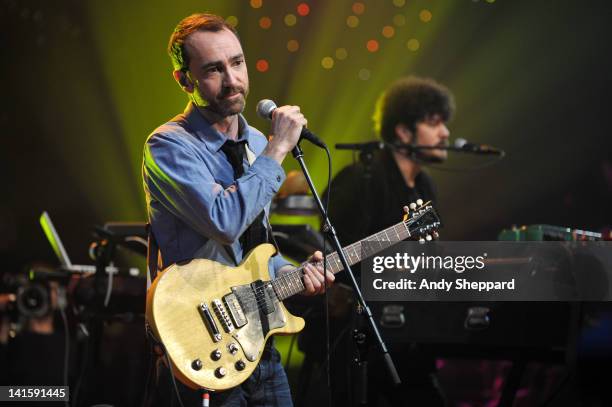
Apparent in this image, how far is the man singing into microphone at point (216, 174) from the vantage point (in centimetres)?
249

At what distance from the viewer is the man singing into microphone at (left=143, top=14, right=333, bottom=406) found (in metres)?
2.49

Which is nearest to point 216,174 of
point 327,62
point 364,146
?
point 364,146

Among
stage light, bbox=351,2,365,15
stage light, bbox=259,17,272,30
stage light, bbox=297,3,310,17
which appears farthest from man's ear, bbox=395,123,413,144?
stage light, bbox=259,17,272,30

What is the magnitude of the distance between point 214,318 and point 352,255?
0.69m

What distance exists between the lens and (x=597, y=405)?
3.86 meters

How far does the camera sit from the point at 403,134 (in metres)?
5.13

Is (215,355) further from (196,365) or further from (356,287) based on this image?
(356,287)

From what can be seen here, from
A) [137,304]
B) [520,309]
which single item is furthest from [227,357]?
[137,304]

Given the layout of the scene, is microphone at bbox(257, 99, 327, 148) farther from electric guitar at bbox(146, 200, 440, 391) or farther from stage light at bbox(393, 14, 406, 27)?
stage light at bbox(393, 14, 406, 27)

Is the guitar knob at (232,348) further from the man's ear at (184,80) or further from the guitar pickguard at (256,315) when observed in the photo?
the man's ear at (184,80)

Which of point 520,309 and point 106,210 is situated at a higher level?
point 520,309

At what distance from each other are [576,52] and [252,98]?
8.63 feet

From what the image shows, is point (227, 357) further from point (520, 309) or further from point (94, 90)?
point (94, 90)

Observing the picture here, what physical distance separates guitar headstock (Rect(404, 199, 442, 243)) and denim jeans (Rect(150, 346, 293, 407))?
818 millimetres
